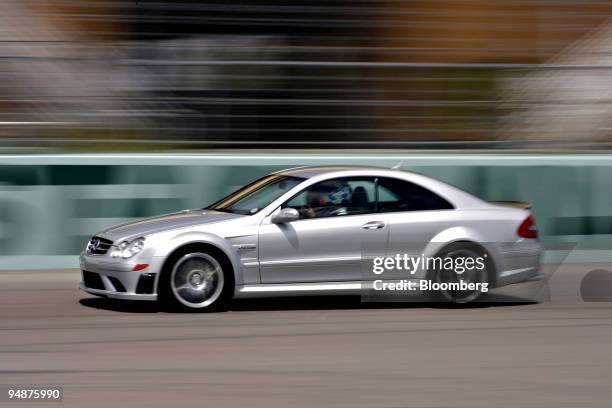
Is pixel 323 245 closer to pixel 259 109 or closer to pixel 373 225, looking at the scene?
pixel 373 225

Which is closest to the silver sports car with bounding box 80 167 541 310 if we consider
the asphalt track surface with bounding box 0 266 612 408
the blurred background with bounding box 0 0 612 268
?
the asphalt track surface with bounding box 0 266 612 408

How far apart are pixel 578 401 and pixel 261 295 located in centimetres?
383

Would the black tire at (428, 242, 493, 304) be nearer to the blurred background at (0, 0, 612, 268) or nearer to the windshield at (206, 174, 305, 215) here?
the windshield at (206, 174, 305, 215)

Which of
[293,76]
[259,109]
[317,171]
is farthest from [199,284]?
[293,76]

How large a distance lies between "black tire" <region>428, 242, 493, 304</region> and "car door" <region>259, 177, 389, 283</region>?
0.57 metres

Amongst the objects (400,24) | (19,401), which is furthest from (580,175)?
(19,401)

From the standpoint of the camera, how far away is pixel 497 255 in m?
10.0

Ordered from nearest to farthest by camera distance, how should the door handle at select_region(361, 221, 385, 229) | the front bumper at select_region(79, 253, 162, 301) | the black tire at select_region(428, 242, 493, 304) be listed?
1. the front bumper at select_region(79, 253, 162, 301)
2. the door handle at select_region(361, 221, 385, 229)
3. the black tire at select_region(428, 242, 493, 304)

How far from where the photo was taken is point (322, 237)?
9.67 m

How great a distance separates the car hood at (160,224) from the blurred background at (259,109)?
9.49ft

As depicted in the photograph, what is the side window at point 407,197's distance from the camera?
32.9ft

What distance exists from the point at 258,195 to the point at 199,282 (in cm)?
113

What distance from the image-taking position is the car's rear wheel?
9484 mm

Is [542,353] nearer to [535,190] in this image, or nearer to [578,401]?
[578,401]
